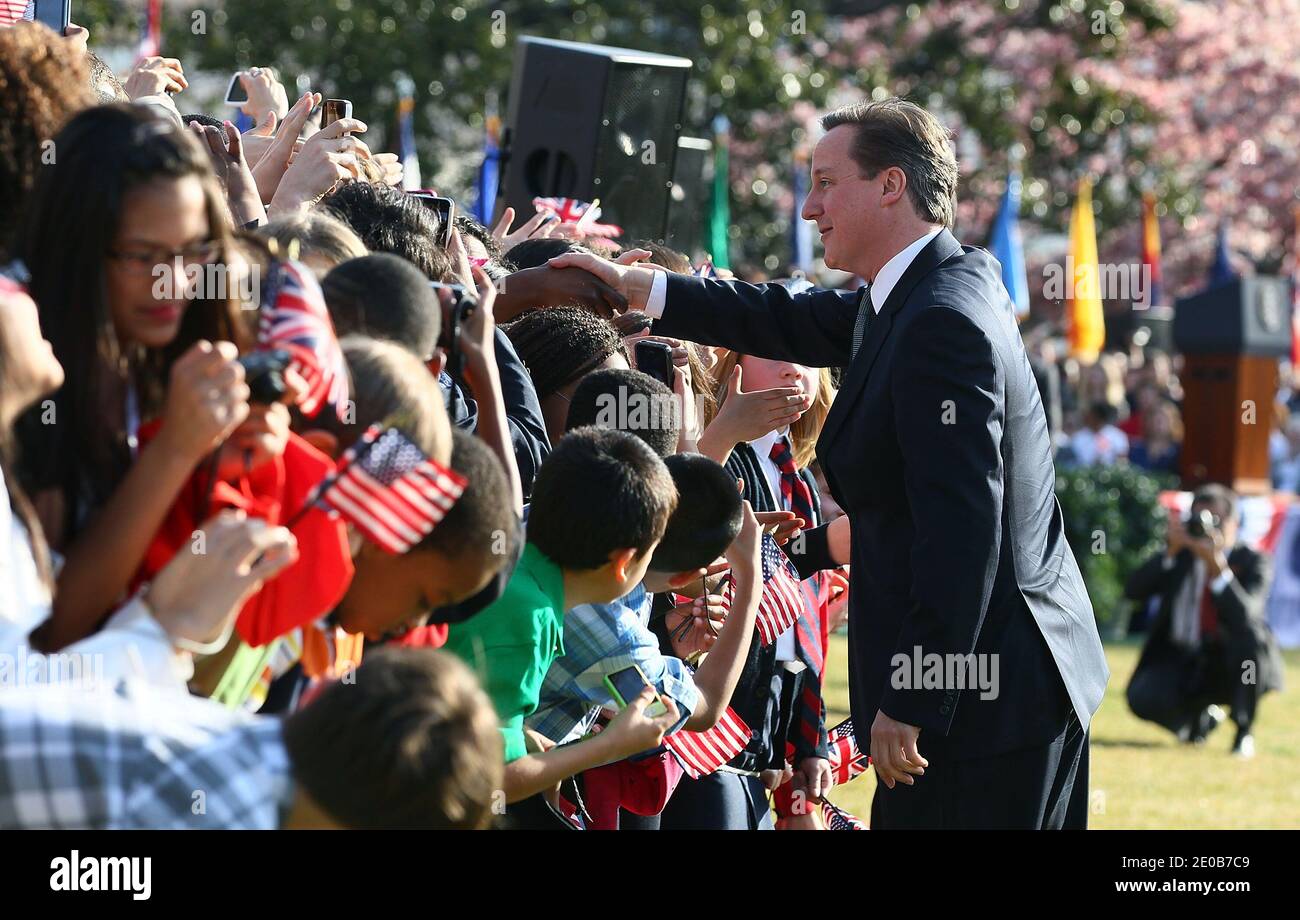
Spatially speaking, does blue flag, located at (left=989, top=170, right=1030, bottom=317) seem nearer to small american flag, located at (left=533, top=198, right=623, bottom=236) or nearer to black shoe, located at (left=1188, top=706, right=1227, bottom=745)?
black shoe, located at (left=1188, top=706, right=1227, bottom=745)

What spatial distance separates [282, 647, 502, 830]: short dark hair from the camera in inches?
74.6

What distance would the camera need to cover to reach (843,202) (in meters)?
3.76

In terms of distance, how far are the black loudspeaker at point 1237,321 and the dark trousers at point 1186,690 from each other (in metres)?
5.56

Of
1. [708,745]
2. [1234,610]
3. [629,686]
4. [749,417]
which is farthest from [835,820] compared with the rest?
[1234,610]

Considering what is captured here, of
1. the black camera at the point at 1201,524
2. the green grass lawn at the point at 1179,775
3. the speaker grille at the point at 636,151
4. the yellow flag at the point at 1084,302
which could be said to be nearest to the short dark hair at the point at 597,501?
the green grass lawn at the point at 1179,775

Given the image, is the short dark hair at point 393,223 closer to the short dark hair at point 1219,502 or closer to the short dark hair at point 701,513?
the short dark hair at point 701,513

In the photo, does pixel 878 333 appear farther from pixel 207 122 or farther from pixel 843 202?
pixel 207 122

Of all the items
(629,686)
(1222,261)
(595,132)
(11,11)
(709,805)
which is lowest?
(709,805)

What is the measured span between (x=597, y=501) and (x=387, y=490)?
2.82 feet

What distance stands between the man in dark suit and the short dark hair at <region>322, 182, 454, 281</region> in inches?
24.0

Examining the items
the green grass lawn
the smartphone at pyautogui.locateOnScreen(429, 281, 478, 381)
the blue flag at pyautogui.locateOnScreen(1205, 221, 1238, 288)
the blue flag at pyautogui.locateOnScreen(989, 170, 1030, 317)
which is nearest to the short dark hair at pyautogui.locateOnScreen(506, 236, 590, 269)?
A: the smartphone at pyautogui.locateOnScreen(429, 281, 478, 381)

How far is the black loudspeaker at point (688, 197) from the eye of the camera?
7820mm
